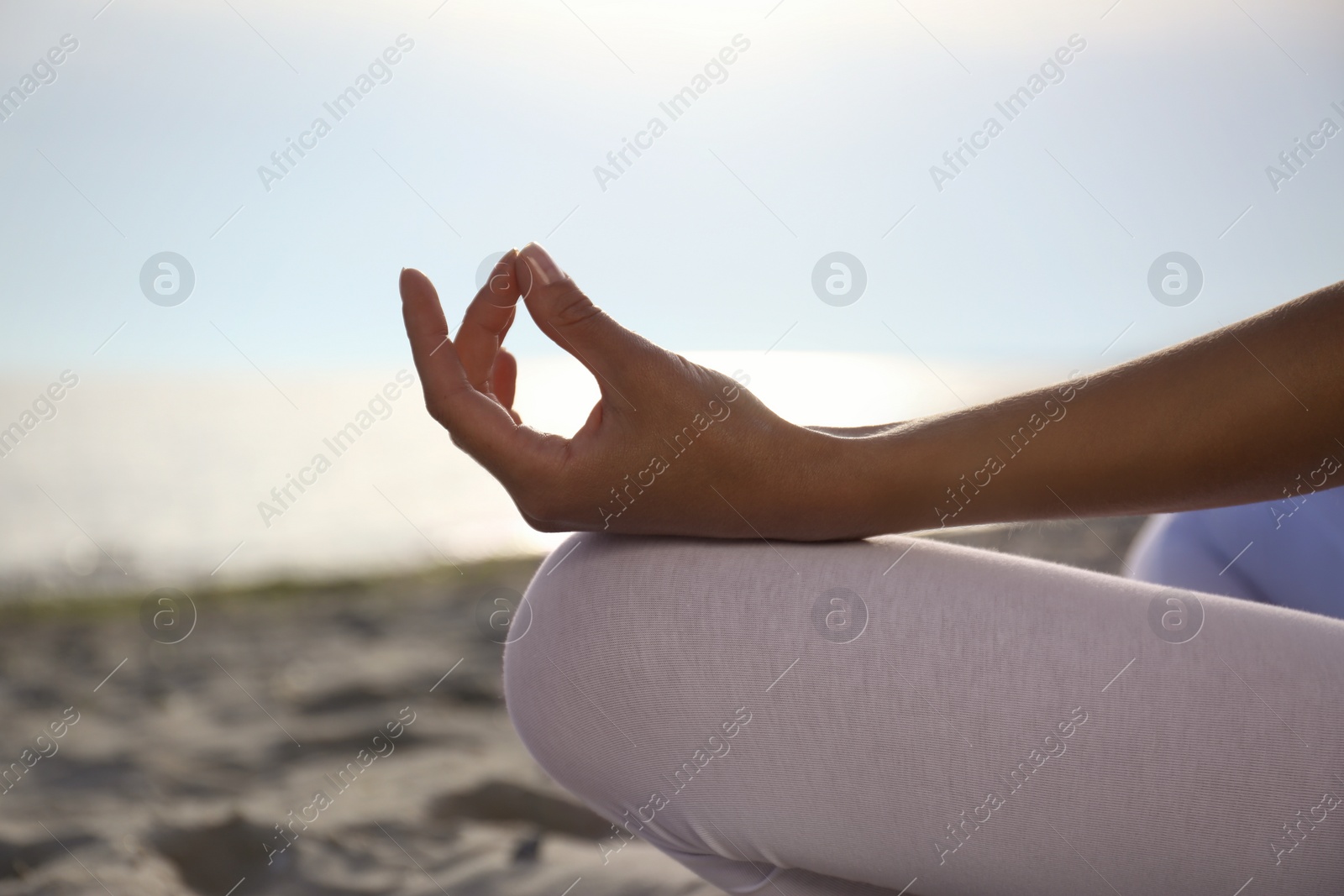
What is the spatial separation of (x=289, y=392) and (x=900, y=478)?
17.2m

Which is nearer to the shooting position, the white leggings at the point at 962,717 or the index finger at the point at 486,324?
the white leggings at the point at 962,717

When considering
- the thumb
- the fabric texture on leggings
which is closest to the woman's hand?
the thumb

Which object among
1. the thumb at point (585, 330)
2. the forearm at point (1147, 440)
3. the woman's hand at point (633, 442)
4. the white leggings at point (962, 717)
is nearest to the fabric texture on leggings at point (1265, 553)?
the forearm at point (1147, 440)

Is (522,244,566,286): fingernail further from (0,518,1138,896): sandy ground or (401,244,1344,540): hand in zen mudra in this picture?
(0,518,1138,896): sandy ground

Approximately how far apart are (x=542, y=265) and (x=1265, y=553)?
98 centimetres

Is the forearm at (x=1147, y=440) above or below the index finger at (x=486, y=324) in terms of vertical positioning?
above

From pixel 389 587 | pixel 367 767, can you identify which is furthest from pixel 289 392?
pixel 367 767

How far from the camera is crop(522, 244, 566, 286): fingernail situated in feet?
2.40

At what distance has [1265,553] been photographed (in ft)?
3.73

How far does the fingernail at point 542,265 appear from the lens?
2.40ft

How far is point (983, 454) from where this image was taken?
0.74 m

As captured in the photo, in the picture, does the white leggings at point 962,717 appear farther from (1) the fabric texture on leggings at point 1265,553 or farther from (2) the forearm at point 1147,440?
(1) the fabric texture on leggings at point 1265,553

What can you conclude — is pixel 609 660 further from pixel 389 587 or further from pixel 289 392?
pixel 289 392

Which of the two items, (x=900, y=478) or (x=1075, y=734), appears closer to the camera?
(x=1075, y=734)
